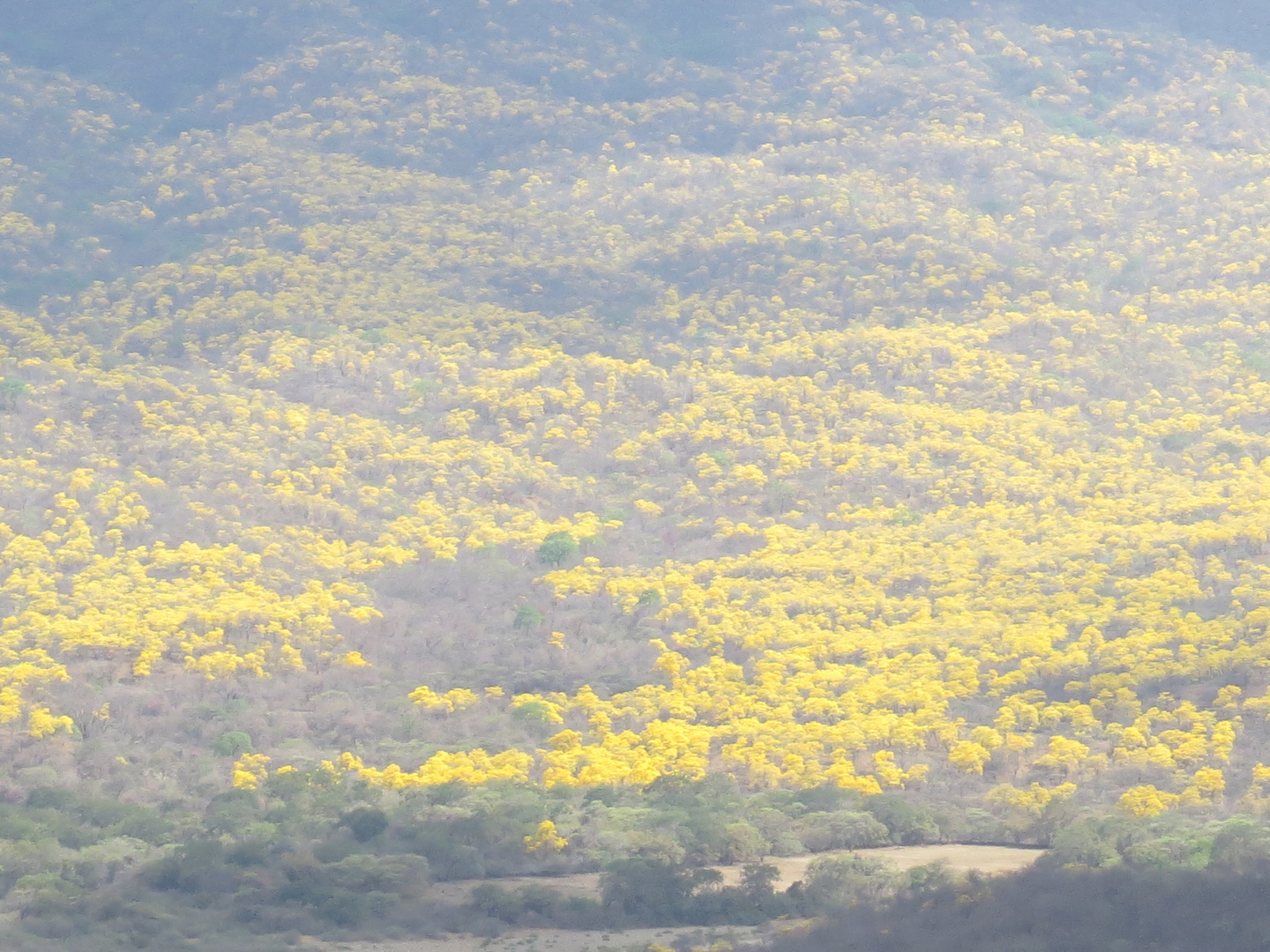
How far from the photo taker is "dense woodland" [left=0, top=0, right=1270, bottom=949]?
40156 mm

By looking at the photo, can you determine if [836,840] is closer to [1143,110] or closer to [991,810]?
[991,810]

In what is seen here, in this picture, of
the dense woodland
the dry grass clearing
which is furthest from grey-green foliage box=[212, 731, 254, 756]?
the dry grass clearing

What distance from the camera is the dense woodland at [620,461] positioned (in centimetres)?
4016

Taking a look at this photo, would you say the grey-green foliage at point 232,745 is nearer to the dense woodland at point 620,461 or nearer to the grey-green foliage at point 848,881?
the dense woodland at point 620,461

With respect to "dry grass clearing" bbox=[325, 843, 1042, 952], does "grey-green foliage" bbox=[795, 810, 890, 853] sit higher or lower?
higher

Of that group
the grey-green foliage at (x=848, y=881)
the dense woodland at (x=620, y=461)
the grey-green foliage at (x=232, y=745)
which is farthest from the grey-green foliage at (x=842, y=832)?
the grey-green foliage at (x=232, y=745)

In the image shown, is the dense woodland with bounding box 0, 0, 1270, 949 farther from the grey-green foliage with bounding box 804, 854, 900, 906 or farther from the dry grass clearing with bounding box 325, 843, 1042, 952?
the dry grass clearing with bounding box 325, 843, 1042, 952

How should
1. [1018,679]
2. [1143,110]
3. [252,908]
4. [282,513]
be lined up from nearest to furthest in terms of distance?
[252,908]
[1018,679]
[282,513]
[1143,110]

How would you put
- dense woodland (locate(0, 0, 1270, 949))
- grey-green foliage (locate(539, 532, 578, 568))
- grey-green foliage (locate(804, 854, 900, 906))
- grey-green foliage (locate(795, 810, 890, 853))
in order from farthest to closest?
grey-green foliage (locate(539, 532, 578, 568)) → dense woodland (locate(0, 0, 1270, 949)) → grey-green foliage (locate(795, 810, 890, 853)) → grey-green foliage (locate(804, 854, 900, 906))

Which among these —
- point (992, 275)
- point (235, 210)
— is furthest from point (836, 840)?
point (235, 210)

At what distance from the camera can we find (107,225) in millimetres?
86062

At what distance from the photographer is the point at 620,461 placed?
68.4m

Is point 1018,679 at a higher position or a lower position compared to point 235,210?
lower

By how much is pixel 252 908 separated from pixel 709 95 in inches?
2876
